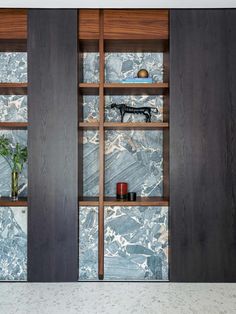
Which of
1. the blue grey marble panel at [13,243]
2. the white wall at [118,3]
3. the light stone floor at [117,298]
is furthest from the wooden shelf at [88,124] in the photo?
the light stone floor at [117,298]

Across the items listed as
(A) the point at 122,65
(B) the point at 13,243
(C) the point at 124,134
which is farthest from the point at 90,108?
(B) the point at 13,243

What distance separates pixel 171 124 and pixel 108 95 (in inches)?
32.2

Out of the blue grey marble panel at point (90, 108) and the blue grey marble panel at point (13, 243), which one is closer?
the blue grey marble panel at point (13, 243)

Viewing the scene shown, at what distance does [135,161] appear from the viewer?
3.35 metres

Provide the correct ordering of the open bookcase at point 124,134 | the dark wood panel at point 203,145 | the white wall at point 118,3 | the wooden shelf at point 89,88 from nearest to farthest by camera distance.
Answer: the white wall at point 118,3 → the dark wood panel at point 203,145 → the wooden shelf at point 89,88 → the open bookcase at point 124,134

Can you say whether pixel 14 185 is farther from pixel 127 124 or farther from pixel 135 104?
pixel 135 104

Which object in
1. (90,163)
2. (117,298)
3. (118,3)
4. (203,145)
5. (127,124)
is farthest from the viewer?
(90,163)

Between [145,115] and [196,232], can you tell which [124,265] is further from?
[145,115]

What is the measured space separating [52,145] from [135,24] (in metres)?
1.33

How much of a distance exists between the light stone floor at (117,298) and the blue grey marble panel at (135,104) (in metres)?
1.60

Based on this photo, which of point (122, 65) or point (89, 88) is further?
point (122, 65)

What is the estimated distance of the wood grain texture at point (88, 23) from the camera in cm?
294

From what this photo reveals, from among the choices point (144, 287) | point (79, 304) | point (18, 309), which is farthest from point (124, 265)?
point (18, 309)

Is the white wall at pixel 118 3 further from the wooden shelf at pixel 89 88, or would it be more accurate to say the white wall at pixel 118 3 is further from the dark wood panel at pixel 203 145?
the wooden shelf at pixel 89 88
